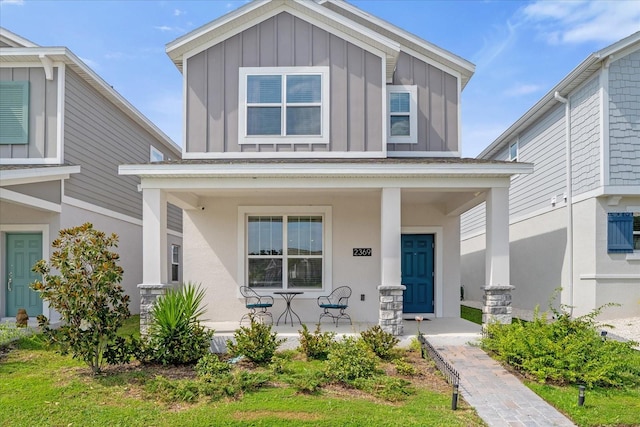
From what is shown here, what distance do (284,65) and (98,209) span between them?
6087 mm

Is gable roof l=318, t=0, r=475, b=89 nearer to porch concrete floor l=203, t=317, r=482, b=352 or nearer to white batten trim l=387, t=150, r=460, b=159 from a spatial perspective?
white batten trim l=387, t=150, r=460, b=159

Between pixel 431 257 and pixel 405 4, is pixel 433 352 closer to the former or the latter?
pixel 431 257

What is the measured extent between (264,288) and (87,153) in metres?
5.77

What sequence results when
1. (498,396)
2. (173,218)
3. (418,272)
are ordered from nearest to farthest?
(498,396) < (418,272) < (173,218)

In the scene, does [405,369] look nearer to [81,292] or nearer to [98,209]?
[81,292]

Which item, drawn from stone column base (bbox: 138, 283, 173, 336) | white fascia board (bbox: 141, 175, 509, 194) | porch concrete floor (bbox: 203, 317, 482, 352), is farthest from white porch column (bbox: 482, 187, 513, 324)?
stone column base (bbox: 138, 283, 173, 336)

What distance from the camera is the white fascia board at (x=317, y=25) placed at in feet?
30.9

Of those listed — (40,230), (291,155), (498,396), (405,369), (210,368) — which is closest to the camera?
(498,396)

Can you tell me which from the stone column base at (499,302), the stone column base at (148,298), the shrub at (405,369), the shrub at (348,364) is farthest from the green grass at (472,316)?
the stone column base at (148,298)

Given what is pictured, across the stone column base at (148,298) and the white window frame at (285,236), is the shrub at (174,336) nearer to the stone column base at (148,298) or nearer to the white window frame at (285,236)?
the stone column base at (148,298)

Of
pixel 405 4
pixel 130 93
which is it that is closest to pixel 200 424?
pixel 405 4

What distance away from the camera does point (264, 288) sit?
10.2 meters

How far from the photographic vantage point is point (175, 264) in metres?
16.0

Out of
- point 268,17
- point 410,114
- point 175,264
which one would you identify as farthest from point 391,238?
point 175,264
